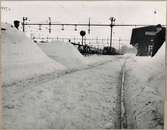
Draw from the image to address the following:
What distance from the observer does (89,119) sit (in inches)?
87.0

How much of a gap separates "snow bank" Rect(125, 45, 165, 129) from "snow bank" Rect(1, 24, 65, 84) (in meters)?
1.13

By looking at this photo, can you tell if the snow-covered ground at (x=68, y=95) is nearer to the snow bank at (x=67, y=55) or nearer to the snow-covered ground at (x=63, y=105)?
the snow-covered ground at (x=63, y=105)

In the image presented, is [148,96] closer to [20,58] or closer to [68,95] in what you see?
[68,95]

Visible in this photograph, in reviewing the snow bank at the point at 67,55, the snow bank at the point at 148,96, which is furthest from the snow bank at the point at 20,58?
the snow bank at the point at 148,96

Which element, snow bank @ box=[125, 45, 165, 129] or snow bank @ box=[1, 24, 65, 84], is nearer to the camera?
snow bank @ box=[125, 45, 165, 129]

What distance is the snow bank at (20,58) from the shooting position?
2543 mm

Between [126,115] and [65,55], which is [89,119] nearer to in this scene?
[126,115]

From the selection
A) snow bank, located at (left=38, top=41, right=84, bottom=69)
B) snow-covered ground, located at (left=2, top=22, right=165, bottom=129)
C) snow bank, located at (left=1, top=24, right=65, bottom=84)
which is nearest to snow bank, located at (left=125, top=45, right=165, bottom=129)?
snow-covered ground, located at (left=2, top=22, right=165, bottom=129)

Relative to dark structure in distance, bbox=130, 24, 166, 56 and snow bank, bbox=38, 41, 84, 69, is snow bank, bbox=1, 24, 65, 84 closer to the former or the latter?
snow bank, bbox=38, 41, 84, 69

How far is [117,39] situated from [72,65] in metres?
1.26

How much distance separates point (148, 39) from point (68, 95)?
1079 millimetres

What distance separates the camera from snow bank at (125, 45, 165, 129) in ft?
7.08

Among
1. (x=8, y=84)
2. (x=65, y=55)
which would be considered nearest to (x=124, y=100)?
(x=8, y=84)

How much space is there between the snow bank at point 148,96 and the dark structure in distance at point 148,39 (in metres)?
0.11
